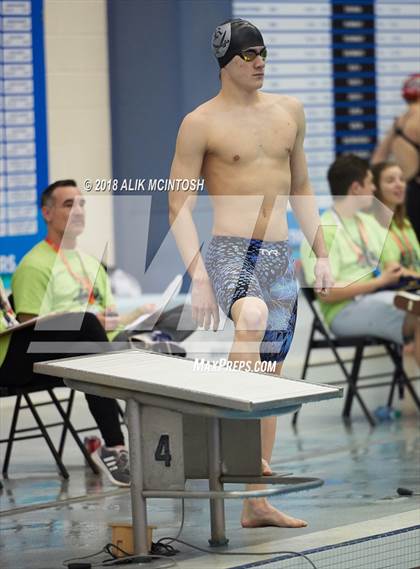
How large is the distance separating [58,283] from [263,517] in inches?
80.1

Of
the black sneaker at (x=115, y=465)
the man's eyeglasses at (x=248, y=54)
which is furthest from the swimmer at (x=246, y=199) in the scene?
the black sneaker at (x=115, y=465)

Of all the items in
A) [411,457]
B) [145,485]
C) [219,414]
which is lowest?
[411,457]

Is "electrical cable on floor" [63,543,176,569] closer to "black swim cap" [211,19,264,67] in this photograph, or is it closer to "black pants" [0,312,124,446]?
"black pants" [0,312,124,446]

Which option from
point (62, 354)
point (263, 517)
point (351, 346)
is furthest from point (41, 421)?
point (351, 346)

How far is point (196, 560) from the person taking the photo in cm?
427

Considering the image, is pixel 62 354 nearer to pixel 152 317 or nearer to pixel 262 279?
pixel 152 317

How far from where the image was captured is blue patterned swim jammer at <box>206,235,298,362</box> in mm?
4723

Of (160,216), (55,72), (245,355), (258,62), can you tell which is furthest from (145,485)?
(160,216)

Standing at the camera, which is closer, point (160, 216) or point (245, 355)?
point (245, 355)

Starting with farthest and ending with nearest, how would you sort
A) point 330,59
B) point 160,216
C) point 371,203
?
point 330,59 < point 160,216 < point 371,203

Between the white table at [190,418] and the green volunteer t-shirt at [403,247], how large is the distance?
340 cm

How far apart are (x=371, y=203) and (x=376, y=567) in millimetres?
3580

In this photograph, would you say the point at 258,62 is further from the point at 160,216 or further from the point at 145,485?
the point at 160,216

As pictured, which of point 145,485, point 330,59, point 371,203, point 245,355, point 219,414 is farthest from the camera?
point 330,59
